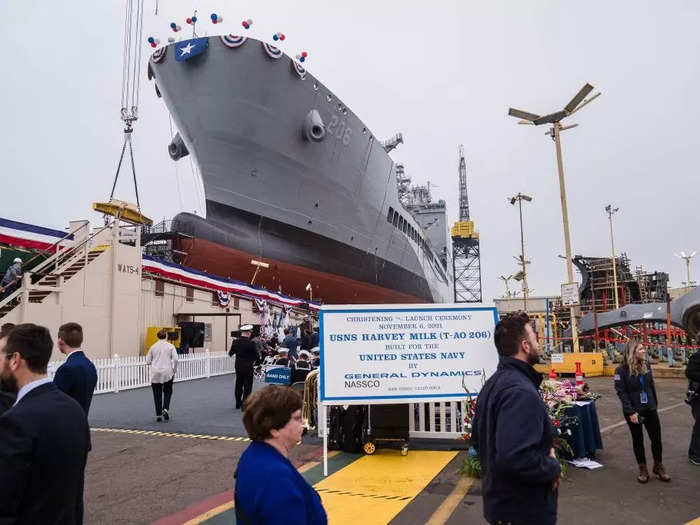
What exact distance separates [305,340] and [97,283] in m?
6.83

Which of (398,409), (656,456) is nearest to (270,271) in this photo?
(398,409)

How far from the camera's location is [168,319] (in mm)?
19641

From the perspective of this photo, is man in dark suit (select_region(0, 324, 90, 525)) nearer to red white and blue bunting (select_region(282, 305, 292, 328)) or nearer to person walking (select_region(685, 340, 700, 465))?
person walking (select_region(685, 340, 700, 465))

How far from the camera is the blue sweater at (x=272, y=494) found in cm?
178

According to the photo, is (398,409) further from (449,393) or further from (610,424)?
(610,424)

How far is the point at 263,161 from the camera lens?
25500 millimetres

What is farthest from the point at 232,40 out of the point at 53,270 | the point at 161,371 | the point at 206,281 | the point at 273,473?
the point at 273,473

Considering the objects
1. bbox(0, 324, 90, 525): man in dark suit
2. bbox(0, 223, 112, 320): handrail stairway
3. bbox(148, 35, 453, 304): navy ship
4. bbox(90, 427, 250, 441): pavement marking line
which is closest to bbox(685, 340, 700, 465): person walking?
bbox(90, 427, 250, 441): pavement marking line

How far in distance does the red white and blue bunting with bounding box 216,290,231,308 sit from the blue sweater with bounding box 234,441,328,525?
68.4 feet

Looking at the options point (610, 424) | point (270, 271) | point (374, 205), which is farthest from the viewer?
point (374, 205)

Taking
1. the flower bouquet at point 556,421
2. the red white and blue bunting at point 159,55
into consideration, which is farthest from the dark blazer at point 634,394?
the red white and blue bunting at point 159,55

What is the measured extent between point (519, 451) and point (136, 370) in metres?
14.0

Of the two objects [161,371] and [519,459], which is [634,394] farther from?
[161,371]

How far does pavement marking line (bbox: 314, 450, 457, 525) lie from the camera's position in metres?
4.79
